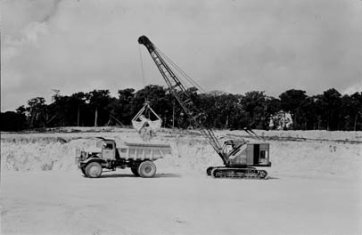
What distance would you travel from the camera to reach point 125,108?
Result: 73562 millimetres

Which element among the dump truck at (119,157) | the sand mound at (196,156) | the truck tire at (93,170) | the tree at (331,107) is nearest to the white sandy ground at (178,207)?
the truck tire at (93,170)

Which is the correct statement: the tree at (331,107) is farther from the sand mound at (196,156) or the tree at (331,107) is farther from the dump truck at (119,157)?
the dump truck at (119,157)

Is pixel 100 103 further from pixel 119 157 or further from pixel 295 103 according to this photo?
pixel 119 157

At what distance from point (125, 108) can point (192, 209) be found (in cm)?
5919

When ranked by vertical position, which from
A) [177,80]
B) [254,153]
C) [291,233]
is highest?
[177,80]

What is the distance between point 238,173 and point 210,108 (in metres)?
44.9

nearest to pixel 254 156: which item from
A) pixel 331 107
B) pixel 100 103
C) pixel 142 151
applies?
pixel 142 151

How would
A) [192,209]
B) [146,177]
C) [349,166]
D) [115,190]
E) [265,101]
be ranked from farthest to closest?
[265,101] → [349,166] → [146,177] → [115,190] → [192,209]

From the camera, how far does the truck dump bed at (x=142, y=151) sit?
86.9ft

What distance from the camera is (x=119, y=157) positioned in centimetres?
2641

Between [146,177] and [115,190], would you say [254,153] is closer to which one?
[146,177]

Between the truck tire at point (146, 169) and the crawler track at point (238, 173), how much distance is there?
12.4ft

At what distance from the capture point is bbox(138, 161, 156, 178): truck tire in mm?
26469

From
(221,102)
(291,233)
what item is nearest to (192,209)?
(291,233)
